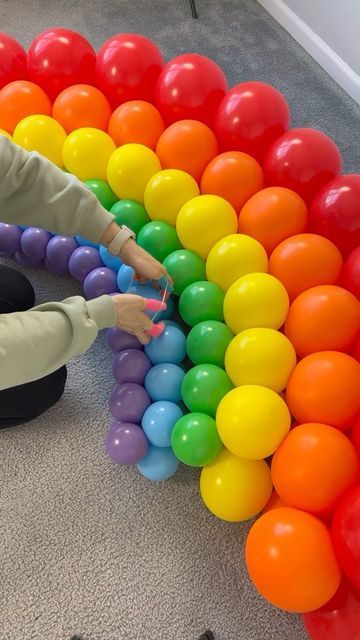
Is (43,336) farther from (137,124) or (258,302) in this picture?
(137,124)

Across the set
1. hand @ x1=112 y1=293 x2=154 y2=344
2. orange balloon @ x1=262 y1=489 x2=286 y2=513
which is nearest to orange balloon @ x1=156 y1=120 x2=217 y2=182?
hand @ x1=112 y1=293 x2=154 y2=344

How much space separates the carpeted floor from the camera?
0.96 meters

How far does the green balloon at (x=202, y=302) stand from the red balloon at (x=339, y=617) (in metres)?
0.52

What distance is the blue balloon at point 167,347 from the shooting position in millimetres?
1071

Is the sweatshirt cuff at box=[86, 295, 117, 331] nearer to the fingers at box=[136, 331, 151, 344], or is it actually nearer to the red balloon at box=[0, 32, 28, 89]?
the fingers at box=[136, 331, 151, 344]

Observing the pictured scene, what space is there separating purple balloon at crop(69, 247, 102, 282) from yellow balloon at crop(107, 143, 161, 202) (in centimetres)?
15

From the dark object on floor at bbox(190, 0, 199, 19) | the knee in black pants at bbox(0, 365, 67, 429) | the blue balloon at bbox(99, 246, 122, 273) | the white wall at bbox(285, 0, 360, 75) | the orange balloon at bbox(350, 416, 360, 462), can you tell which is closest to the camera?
the orange balloon at bbox(350, 416, 360, 462)

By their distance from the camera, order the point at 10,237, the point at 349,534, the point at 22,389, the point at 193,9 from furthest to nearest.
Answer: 1. the point at 193,9
2. the point at 10,237
3. the point at 22,389
4. the point at 349,534

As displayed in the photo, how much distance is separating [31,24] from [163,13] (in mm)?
484

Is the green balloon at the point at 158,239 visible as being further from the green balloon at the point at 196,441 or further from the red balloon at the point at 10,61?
the red balloon at the point at 10,61

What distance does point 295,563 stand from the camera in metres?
0.78

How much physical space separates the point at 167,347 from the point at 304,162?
461 millimetres

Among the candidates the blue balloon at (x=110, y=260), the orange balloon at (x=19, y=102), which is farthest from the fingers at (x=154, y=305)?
the orange balloon at (x=19, y=102)

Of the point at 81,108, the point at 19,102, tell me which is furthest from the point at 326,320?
the point at 19,102
